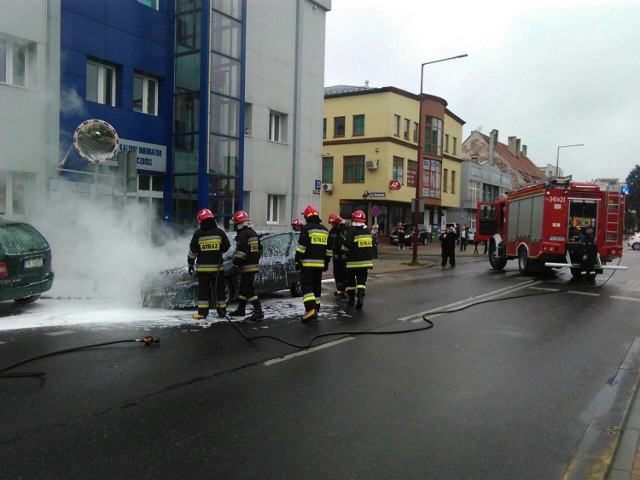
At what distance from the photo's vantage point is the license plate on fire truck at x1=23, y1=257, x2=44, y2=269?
8562mm

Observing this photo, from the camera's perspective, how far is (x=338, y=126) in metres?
38.5

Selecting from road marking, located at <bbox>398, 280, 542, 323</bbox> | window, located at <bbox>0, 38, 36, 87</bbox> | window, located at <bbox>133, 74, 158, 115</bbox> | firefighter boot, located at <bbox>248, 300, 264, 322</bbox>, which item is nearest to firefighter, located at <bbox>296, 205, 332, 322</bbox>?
firefighter boot, located at <bbox>248, 300, 264, 322</bbox>

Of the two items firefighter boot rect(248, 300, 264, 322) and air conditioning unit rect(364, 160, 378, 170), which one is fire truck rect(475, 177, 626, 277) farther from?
air conditioning unit rect(364, 160, 378, 170)

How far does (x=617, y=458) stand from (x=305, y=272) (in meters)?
5.31

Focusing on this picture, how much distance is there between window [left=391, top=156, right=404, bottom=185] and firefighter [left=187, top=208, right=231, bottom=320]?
2978 centimetres

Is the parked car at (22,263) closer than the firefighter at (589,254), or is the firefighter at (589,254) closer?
the parked car at (22,263)

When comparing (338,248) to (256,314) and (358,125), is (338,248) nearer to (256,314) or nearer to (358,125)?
(256,314)

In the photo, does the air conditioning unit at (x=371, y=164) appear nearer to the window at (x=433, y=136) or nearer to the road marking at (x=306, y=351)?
the window at (x=433, y=136)

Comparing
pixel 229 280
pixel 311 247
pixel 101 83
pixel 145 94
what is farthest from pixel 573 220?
pixel 101 83

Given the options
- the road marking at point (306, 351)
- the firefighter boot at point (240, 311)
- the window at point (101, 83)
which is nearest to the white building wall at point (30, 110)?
the window at point (101, 83)

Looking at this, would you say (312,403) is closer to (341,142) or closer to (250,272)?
(250,272)

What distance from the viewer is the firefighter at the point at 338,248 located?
1110cm

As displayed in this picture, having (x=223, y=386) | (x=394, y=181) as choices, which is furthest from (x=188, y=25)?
(x=394, y=181)

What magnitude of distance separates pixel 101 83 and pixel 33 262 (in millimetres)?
7830
